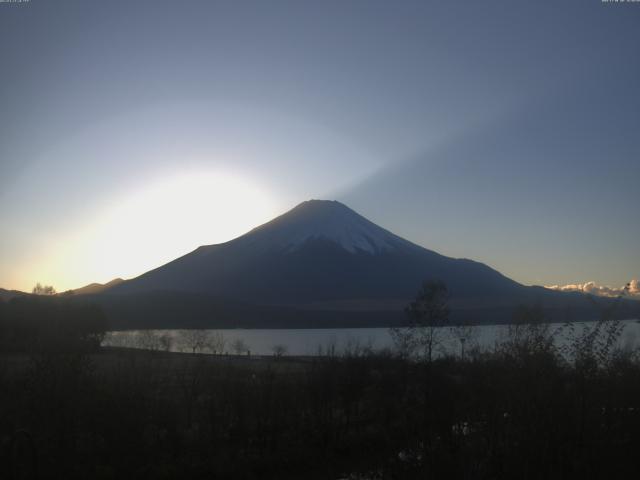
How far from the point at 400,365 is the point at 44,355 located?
14236 millimetres

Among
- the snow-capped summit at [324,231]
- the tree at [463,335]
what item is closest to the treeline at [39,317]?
the tree at [463,335]

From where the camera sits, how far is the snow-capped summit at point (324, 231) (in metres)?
168

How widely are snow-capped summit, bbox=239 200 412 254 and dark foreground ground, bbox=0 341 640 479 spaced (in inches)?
5741

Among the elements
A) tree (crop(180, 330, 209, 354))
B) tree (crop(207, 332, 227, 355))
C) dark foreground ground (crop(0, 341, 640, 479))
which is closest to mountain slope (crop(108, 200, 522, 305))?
tree (crop(180, 330, 209, 354))

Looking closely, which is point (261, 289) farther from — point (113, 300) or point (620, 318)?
point (620, 318)

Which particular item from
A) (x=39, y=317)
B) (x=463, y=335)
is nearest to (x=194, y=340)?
(x=39, y=317)

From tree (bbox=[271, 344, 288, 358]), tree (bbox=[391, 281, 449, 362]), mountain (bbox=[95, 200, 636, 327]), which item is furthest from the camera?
mountain (bbox=[95, 200, 636, 327])

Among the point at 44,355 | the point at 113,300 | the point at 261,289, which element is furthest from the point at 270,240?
the point at 44,355

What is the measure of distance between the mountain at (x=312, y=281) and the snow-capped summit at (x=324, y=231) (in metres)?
0.31

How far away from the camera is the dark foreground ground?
777cm

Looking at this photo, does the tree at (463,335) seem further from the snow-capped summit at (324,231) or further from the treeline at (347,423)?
the snow-capped summit at (324,231)

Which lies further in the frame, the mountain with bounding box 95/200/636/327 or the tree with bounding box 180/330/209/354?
the mountain with bounding box 95/200/636/327

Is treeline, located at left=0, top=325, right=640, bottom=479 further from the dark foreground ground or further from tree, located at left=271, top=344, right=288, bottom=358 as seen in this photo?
tree, located at left=271, top=344, right=288, bottom=358

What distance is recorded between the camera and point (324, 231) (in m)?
175
